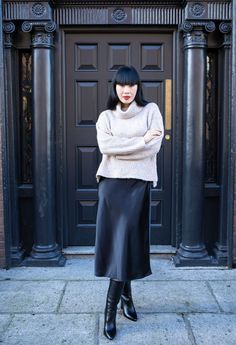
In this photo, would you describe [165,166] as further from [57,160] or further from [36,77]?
[36,77]

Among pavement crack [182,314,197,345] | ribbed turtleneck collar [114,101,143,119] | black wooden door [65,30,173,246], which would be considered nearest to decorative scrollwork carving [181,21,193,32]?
black wooden door [65,30,173,246]

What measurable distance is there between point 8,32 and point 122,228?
264 centimetres

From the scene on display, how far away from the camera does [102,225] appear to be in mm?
3311

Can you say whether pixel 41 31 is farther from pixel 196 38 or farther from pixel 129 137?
pixel 129 137

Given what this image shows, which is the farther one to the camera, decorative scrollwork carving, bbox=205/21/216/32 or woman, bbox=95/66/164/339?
decorative scrollwork carving, bbox=205/21/216/32

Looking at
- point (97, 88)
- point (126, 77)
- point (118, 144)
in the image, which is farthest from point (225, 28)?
point (118, 144)

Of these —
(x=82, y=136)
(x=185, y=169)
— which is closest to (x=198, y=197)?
(x=185, y=169)

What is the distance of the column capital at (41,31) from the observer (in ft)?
15.0

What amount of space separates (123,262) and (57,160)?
205 centimetres

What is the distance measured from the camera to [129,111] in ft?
10.5

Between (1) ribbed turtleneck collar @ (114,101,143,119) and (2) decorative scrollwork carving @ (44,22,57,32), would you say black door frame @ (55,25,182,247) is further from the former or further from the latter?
(1) ribbed turtleneck collar @ (114,101,143,119)

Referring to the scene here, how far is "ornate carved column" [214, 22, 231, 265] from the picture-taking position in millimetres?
4645

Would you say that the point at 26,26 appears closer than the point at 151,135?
No

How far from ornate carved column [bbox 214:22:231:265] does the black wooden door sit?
2.01 ft
